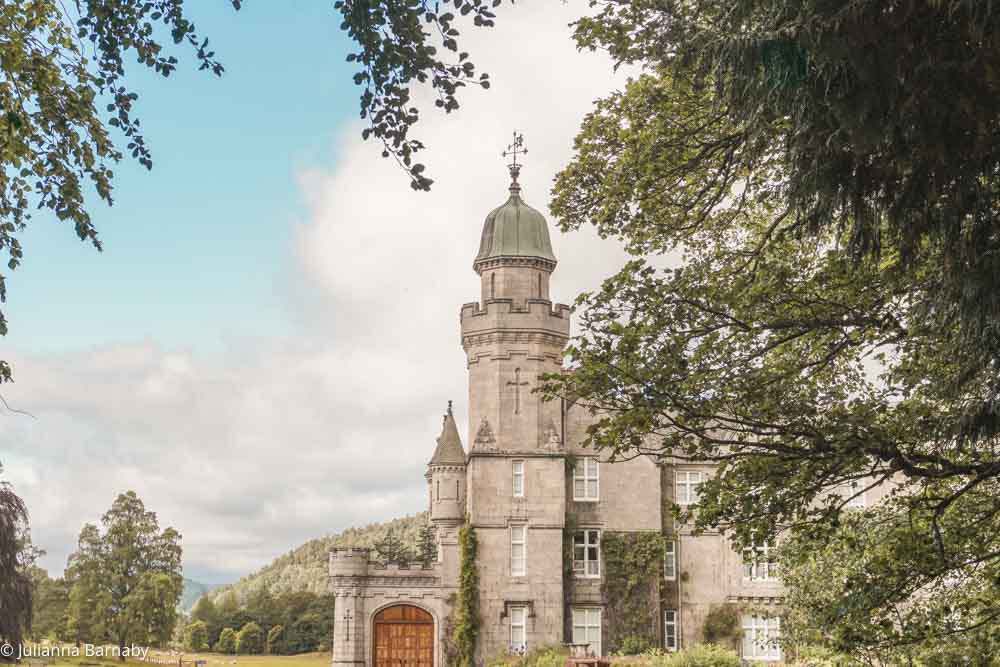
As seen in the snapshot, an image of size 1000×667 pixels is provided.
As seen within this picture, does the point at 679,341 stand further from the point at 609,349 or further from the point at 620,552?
the point at 620,552

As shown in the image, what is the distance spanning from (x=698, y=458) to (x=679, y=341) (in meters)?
1.14

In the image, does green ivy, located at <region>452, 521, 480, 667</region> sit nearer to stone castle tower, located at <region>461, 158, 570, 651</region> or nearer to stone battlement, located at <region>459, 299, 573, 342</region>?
stone castle tower, located at <region>461, 158, 570, 651</region>

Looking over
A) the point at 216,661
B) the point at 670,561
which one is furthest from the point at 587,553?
the point at 216,661

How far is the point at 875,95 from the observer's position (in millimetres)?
6926

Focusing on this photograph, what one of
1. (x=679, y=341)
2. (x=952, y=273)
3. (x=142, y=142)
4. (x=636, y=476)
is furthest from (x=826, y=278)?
(x=636, y=476)

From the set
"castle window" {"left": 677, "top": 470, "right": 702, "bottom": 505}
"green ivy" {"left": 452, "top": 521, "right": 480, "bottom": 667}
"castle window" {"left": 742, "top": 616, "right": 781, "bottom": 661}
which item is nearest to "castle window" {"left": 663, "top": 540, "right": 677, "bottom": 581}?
"castle window" {"left": 677, "top": 470, "right": 702, "bottom": 505}

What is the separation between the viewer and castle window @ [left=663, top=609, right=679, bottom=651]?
38.2m

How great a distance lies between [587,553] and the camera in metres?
38.5

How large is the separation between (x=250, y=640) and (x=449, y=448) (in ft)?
138

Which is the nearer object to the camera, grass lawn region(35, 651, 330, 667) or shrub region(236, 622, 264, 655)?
grass lawn region(35, 651, 330, 667)

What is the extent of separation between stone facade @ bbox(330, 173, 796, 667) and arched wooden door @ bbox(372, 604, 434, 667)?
0.25 m

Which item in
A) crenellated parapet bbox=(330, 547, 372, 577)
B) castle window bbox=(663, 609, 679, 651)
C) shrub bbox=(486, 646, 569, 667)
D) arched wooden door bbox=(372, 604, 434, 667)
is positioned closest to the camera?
shrub bbox=(486, 646, 569, 667)

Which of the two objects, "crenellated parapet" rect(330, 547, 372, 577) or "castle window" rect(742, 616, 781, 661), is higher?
"crenellated parapet" rect(330, 547, 372, 577)

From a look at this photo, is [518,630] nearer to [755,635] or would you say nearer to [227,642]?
[755,635]
